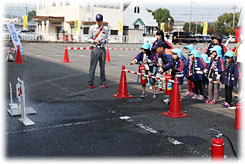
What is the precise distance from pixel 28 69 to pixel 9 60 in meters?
2.85

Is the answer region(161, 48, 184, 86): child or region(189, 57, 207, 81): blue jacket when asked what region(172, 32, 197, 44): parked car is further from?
region(161, 48, 184, 86): child

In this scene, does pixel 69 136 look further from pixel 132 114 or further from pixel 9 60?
pixel 9 60

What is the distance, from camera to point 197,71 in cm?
814

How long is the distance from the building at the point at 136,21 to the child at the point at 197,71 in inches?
1804

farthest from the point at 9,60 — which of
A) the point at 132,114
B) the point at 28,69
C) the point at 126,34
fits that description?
the point at 126,34

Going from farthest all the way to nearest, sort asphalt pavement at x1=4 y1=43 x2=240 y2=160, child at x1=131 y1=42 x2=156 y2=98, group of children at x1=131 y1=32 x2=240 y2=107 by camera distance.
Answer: child at x1=131 y1=42 x2=156 y2=98 → group of children at x1=131 y1=32 x2=240 y2=107 → asphalt pavement at x1=4 y1=43 x2=240 y2=160

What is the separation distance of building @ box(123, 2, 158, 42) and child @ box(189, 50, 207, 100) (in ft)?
150

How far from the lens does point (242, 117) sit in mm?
5750

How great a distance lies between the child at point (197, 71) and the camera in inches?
319

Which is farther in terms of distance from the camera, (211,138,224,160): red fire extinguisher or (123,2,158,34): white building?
(123,2,158,34): white building

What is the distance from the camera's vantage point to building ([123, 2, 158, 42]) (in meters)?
55.7

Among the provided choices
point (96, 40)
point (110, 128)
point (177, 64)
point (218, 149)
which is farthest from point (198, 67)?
point (218, 149)

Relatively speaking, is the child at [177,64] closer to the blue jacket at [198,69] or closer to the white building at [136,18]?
the blue jacket at [198,69]

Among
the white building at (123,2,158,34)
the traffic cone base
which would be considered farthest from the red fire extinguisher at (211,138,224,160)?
the white building at (123,2,158,34)
